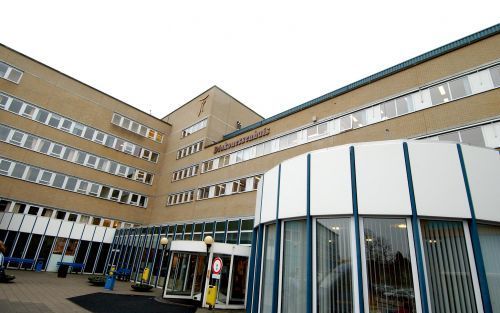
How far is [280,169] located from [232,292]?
9815mm

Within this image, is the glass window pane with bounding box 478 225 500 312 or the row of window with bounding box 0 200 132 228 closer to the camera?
the glass window pane with bounding box 478 225 500 312

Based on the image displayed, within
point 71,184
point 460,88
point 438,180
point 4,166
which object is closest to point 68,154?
point 71,184

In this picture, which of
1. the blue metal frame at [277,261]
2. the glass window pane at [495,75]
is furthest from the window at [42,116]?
the glass window pane at [495,75]

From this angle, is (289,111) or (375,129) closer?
(375,129)

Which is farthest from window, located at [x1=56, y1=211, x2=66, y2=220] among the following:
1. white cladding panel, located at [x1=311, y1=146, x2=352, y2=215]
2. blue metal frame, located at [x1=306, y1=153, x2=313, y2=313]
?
white cladding panel, located at [x1=311, y1=146, x2=352, y2=215]

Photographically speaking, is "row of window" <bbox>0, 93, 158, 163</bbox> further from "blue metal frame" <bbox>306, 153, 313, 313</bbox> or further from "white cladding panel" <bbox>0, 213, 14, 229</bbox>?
"blue metal frame" <bbox>306, 153, 313, 313</bbox>

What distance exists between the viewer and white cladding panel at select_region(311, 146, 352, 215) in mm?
8281

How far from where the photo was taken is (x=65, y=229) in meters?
29.8

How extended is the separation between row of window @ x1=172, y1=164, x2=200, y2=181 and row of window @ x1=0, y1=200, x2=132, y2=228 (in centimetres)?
839

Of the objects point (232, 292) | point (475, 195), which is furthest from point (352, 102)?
point (232, 292)

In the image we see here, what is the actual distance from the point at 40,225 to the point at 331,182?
3133 cm

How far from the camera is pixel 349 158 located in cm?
863

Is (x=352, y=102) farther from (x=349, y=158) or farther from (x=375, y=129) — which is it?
(x=349, y=158)

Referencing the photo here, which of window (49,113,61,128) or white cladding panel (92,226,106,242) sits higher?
window (49,113,61,128)
